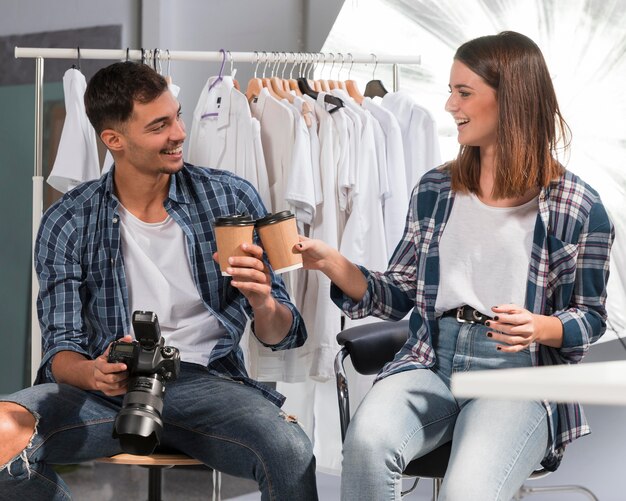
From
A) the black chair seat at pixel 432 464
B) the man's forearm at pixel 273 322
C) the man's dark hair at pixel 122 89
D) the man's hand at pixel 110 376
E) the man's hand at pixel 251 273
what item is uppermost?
the man's dark hair at pixel 122 89

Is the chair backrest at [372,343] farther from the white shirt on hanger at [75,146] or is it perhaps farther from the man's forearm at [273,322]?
the white shirt on hanger at [75,146]

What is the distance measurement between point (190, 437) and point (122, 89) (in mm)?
920

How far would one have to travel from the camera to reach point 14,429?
1.94 m

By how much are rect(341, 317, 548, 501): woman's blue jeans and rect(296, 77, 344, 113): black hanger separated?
1.01 meters

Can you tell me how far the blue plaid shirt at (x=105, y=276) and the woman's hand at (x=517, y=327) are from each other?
64cm

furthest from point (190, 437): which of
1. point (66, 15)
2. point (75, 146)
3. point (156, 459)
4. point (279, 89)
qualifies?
point (66, 15)

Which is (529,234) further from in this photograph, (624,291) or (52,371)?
(624,291)

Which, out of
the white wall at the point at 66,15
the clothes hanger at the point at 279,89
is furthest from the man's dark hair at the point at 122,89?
the white wall at the point at 66,15

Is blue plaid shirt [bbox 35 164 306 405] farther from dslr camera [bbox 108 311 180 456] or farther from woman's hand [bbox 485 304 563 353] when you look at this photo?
woman's hand [bbox 485 304 563 353]

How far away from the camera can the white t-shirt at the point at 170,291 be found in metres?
2.26

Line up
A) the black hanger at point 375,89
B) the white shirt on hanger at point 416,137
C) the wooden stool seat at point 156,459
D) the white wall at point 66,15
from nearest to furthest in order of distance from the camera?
the wooden stool seat at point 156,459, the white shirt on hanger at point 416,137, the black hanger at point 375,89, the white wall at point 66,15

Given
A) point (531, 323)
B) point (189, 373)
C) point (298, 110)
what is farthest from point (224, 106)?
point (531, 323)

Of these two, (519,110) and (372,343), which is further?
(372,343)

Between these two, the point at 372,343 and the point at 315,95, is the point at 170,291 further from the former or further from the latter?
the point at 315,95
